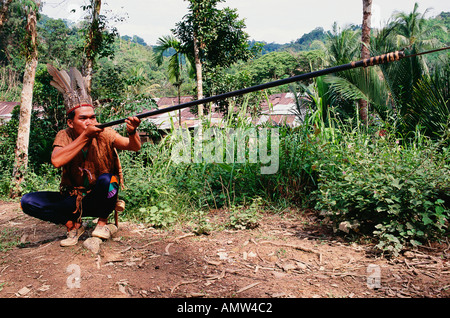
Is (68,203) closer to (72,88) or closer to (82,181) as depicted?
(82,181)

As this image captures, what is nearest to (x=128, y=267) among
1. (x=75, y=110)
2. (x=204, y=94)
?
(x=75, y=110)

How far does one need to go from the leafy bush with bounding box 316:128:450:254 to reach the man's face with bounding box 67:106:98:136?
2279 millimetres

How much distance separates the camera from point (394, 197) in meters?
2.96

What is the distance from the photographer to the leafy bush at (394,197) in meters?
2.90

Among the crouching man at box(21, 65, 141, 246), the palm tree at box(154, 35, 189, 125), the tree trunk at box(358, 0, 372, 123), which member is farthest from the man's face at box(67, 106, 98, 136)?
the palm tree at box(154, 35, 189, 125)

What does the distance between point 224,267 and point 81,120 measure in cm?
181

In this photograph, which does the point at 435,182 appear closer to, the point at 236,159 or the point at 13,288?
the point at 236,159

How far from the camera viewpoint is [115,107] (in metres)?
8.38

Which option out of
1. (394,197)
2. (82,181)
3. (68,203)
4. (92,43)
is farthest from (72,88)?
(92,43)
